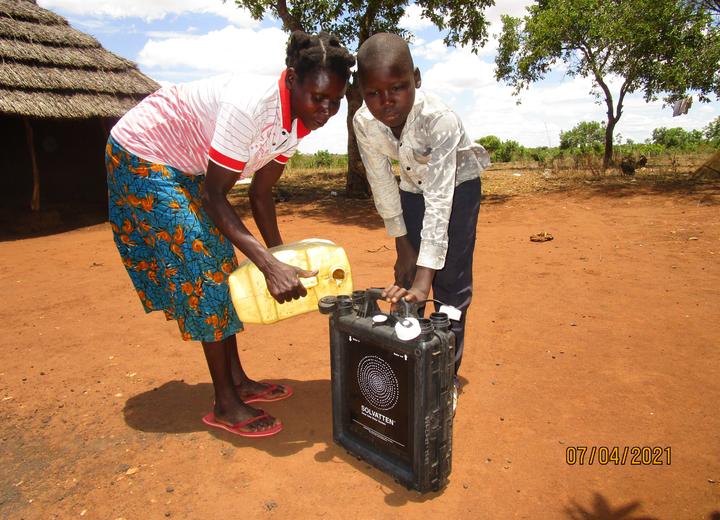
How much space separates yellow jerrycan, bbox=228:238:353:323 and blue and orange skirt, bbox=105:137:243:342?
0.33 ft

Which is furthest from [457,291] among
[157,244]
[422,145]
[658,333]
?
[658,333]

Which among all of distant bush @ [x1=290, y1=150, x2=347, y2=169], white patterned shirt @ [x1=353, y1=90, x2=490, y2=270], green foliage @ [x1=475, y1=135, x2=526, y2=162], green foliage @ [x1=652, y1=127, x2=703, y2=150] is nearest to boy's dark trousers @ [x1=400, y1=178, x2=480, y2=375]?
white patterned shirt @ [x1=353, y1=90, x2=490, y2=270]

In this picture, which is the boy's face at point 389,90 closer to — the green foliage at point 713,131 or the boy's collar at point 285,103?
the boy's collar at point 285,103

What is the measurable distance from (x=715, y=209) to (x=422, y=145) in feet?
22.6

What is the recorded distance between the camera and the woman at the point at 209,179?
196 cm

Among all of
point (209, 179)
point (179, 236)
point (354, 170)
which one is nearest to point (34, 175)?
point (354, 170)

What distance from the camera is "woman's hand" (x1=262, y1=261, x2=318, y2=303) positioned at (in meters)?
1.97

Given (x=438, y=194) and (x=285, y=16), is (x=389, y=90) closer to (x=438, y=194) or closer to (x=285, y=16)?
(x=438, y=194)

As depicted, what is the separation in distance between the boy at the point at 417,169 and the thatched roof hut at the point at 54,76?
7105 millimetres

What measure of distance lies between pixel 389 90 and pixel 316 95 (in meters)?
0.27

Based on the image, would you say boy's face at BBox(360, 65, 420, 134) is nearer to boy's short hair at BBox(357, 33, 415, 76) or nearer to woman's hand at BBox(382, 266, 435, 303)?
boy's short hair at BBox(357, 33, 415, 76)

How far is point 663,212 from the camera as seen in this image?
7.45 meters

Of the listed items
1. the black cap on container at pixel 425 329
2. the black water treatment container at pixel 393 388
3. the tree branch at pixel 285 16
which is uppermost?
the tree branch at pixel 285 16
